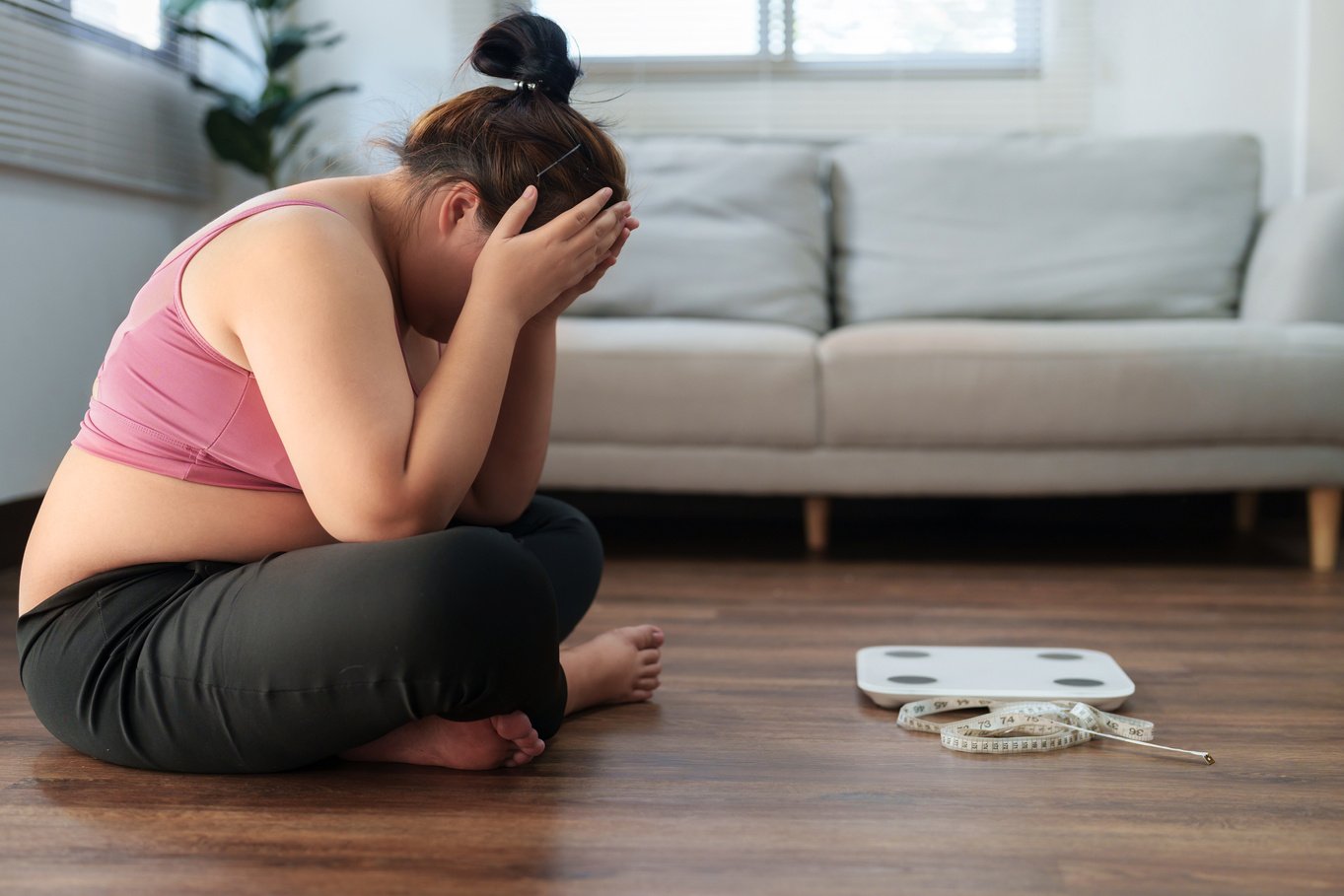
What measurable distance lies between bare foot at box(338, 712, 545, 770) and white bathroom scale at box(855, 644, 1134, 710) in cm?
43

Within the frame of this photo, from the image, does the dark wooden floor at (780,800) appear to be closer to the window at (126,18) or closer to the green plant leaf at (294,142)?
the window at (126,18)

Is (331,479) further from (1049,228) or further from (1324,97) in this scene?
(1324,97)

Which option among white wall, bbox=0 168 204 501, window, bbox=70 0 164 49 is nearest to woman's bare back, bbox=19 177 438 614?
white wall, bbox=0 168 204 501

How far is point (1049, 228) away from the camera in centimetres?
277

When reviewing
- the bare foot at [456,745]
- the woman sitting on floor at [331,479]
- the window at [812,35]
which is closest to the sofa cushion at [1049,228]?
the window at [812,35]

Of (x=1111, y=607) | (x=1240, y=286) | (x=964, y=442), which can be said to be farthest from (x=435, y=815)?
(x=1240, y=286)

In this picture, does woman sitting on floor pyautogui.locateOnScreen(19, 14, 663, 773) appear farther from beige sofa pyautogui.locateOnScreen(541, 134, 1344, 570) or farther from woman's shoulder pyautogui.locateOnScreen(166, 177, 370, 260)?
beige sofa pyautogui.locateOnScreen(541, 134, 1344, 570)

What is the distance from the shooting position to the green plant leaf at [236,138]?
2.89 meters

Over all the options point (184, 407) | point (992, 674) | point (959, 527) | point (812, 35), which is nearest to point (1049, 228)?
point (959, 527)

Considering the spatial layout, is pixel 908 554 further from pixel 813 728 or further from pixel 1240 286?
pixel 813 728

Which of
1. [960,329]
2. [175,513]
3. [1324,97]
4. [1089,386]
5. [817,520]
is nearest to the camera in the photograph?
[175,513]

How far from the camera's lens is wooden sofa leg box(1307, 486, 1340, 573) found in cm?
222

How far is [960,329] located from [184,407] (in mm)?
1549


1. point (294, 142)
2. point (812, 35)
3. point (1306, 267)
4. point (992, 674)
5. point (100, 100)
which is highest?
point (812, 35)
